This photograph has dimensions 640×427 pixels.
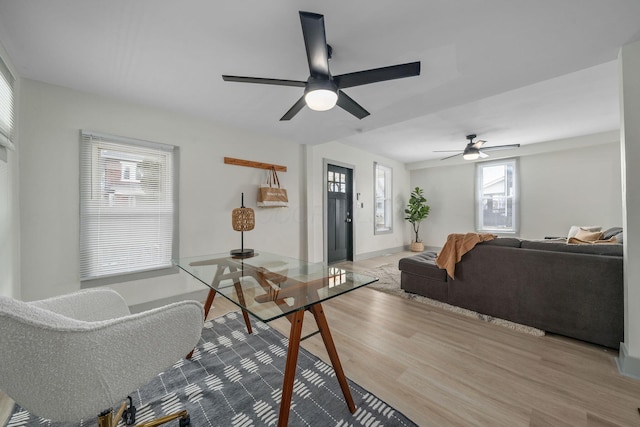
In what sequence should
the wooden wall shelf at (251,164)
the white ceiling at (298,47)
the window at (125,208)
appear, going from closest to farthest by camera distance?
1. the white ceiling at (298,47)
2. the window at (125,208)
3. the wooden wall shelf at (251,164)

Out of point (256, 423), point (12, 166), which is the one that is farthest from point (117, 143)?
point (256, 423)

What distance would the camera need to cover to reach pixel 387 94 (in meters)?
2.45

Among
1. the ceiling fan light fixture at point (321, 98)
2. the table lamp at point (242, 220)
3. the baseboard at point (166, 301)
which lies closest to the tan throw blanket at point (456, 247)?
the ceiling fan light fixture at point (321, 98)

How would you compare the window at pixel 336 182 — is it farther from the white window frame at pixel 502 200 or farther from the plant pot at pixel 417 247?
the white window frame at pixel 502 200

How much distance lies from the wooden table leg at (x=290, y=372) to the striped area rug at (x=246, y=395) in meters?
0.25

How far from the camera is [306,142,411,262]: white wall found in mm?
4352

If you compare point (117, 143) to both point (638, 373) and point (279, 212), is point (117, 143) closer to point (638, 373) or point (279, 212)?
point (279, 212)

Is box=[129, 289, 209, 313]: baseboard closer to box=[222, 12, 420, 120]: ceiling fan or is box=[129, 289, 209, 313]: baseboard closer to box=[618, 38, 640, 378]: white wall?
box=[222, 12, 420, 120]: ceiling fan

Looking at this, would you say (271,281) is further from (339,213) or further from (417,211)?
(417,211)

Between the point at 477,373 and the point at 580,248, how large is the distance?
1.50 metres

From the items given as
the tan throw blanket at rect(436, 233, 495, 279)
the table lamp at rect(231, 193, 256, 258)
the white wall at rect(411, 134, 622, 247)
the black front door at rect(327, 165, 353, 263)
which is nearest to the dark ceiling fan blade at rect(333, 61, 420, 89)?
the table lamp at rect(231, 193, 256, 258)

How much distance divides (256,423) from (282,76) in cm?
250

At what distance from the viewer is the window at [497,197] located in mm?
5434

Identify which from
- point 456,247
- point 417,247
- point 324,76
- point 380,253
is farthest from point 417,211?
point 324,76
